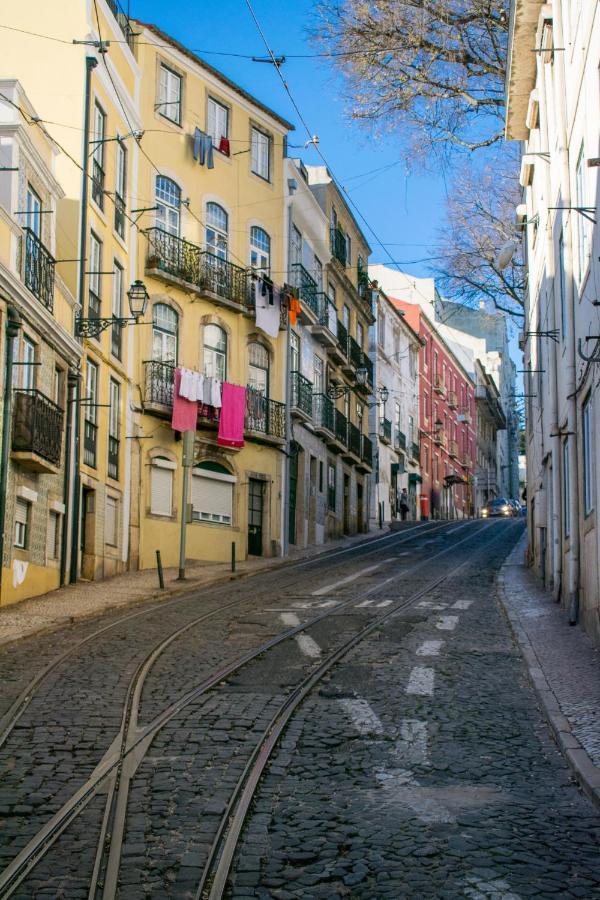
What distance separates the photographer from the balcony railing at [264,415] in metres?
31.0

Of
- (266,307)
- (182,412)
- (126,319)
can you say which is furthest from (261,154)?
(126,319)

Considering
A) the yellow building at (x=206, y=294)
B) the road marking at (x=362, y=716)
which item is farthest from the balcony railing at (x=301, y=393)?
the road marking at (x=362, y=716)

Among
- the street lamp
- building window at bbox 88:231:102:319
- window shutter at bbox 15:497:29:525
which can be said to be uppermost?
building window at bbox 88:231:102:319

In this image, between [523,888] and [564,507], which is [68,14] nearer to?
[564,507]

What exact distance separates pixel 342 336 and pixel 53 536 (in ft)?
68.4

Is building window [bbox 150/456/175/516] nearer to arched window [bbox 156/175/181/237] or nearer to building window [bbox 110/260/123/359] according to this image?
building window [bbox 110/260/123/359]

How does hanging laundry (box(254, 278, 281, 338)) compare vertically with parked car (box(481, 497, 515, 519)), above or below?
above

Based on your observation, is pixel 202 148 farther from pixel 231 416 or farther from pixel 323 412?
pixel 323 412

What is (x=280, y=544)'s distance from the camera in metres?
31.8

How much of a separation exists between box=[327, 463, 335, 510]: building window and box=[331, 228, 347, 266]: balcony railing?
24.1 feet

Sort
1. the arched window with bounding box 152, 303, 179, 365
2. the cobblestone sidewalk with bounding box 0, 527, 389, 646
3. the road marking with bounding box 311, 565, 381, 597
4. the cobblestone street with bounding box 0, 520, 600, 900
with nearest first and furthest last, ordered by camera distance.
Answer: the cobblestone street with bounding box 0, 520, 600, 900 < the cobblestone sidewalk with bounding box 0, 527, 389, 646 < the road marking with bounding box 311, 565, 381, 597 < the arched window with bounding box 152, 303, 179, 365

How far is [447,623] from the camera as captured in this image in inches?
607

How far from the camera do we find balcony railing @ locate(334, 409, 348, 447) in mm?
39406

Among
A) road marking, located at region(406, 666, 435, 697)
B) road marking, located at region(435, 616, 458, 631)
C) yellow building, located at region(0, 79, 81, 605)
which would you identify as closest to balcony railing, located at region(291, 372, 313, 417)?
yellow building, located at region(0, 79, 81, 605)
